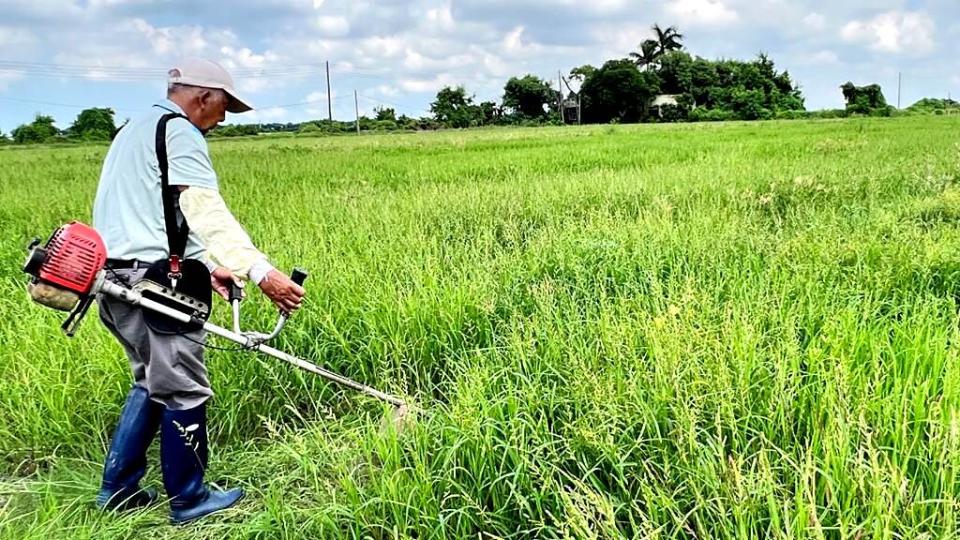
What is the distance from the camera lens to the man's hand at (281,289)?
2.14m

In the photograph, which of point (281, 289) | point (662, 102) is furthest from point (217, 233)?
point (662, 102)

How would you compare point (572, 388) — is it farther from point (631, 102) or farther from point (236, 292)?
point (631, 102)

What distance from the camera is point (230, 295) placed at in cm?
259

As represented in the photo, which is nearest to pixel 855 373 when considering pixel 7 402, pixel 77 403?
pixel 77 403

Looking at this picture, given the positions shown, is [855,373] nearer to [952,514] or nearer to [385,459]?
[952,514]

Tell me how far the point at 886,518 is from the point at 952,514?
177 mm

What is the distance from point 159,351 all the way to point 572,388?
55.0 inches

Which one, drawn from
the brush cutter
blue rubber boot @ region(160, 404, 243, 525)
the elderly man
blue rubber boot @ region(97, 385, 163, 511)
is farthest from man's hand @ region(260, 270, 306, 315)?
blue rubber boot @ region(97, 385, 163, 511)

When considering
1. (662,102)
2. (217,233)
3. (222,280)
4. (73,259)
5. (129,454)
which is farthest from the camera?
(662,102)

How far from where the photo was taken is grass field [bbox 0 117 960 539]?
1770mm

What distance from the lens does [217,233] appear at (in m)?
2.12

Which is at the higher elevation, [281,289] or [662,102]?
[662,102]

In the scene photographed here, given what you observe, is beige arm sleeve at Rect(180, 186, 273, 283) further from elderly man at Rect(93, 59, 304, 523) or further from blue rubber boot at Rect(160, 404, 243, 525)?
blue rubber boot at Rect(160, 404, 243, 525)

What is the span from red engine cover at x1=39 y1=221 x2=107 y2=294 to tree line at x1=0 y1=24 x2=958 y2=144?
42.2m
